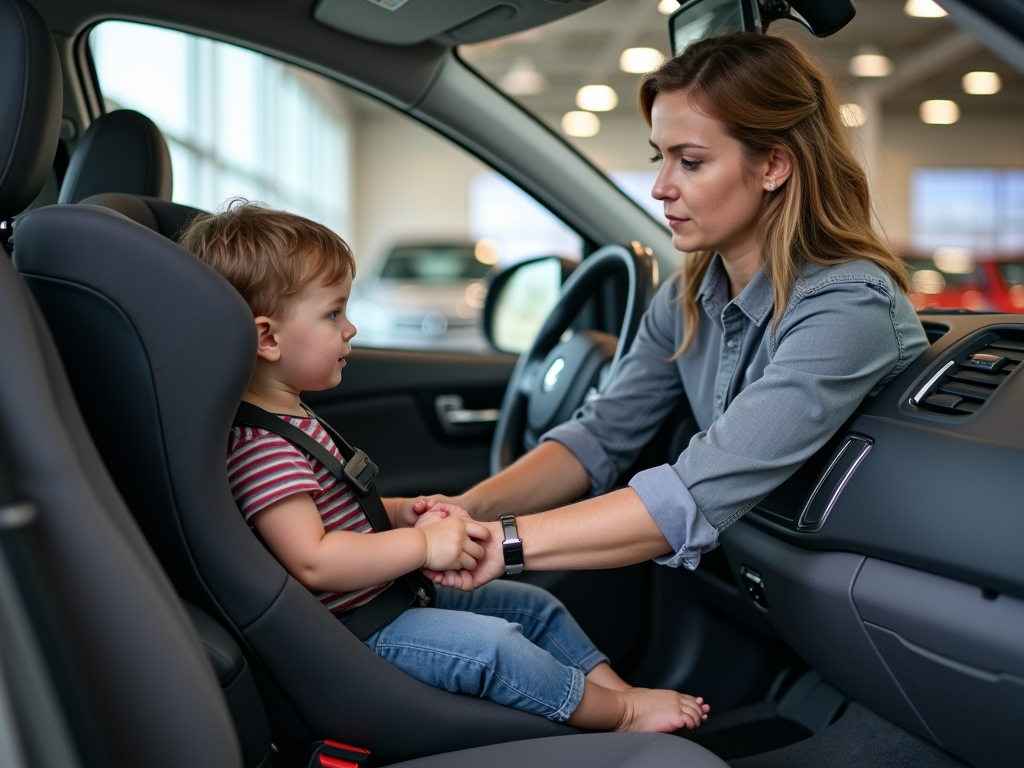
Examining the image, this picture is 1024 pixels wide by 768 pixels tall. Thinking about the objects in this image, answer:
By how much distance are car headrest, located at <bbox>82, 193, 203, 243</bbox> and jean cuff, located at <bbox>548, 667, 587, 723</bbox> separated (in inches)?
31.4

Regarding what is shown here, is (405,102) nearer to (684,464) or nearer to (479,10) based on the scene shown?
(479,10)

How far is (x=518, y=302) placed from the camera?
8.90 ft

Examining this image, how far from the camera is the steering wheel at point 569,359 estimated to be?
6.12 feet

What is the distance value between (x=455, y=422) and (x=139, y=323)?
5.07 feet

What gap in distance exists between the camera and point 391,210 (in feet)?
51.7

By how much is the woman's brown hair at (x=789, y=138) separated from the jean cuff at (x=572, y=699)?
0.56m

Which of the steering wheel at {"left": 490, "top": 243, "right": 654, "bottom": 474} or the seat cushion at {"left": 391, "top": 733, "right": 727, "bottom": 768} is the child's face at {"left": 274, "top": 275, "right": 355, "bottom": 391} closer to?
the seat cushion at {"left": 391, "top": 733, "right": 727, "bottom": 768}

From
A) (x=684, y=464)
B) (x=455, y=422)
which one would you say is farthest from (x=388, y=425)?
(x=684, y=464)

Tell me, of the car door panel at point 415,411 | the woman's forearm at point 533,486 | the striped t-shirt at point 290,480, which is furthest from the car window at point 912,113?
the striped t-shirt at point 290,480

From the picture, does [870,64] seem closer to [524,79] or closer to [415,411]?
[524,79]

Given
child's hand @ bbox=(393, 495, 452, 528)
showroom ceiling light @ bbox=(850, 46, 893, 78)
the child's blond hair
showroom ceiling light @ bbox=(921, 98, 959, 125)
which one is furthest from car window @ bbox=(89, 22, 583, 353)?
showroom ceiling light @ bbox=(921, 98, 959, 125)

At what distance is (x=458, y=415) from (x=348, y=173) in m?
13.3

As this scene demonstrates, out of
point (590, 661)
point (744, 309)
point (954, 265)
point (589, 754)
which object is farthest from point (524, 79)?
point (589, 754)

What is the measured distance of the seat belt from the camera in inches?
45.1
